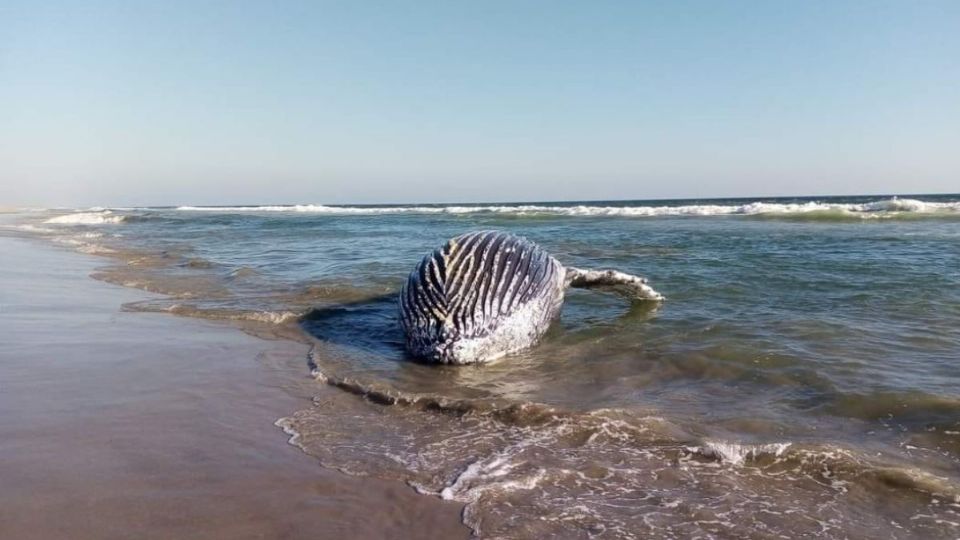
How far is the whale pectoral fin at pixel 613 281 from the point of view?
7.87 m

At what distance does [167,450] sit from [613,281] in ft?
17.9

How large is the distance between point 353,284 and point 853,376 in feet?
23.5

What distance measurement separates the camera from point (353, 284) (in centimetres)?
1041

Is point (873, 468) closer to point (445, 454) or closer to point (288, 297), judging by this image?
point (445, 454)

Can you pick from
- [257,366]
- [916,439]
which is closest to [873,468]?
[916,439]

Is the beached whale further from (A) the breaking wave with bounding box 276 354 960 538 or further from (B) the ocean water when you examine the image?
(A) the breaking wave with bounding box 276 354 960 538

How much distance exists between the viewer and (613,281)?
8.04 meters

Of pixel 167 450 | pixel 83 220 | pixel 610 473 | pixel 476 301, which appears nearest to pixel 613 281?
pixel 476 301

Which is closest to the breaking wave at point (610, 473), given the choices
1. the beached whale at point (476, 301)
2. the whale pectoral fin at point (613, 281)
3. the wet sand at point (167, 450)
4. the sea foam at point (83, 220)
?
the wet sand at point (167, 450)

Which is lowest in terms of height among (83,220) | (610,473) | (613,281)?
(610,473)

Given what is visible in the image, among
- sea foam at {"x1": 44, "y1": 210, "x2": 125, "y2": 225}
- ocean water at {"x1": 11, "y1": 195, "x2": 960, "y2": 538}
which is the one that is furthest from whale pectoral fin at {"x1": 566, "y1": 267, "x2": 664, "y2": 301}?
sea foam at {"x1": 44, "y1": 210, "x2": 125, "y2": 225}

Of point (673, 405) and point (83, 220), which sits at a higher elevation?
point (83, 220)

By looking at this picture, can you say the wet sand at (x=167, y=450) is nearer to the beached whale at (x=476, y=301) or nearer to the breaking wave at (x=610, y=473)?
the breaking wave at (x=610, y=473)

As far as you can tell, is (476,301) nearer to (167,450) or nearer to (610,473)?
(610,473)
